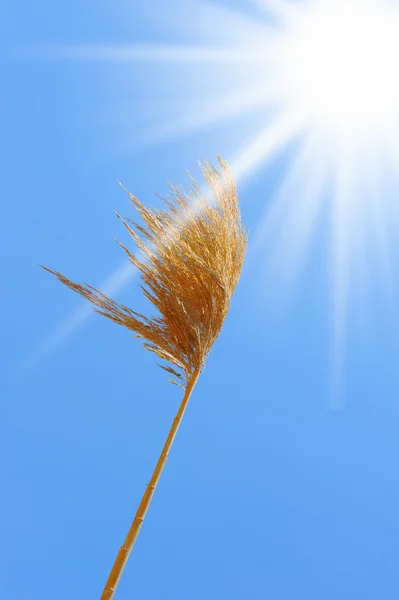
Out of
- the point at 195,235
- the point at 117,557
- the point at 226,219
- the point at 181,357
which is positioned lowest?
the point at 117,557

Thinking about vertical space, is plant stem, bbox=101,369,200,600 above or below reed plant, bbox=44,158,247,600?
below

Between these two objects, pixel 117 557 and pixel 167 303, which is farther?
pixel 167 303

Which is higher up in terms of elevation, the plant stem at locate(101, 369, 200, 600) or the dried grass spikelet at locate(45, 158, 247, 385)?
the dried grass spikelet at locate(45, 158, 247, 385)

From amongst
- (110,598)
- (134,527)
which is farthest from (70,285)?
(110,598)

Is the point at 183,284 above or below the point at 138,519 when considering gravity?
above

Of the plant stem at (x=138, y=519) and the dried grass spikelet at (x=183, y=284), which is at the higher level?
the dried grass spikelet at (x=183, y=284)

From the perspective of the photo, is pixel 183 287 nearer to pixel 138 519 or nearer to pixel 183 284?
pixel 183 284

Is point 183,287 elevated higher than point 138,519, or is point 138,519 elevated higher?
point 183,287

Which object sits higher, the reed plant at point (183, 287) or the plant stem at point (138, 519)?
the reed plant at point (183, 287)

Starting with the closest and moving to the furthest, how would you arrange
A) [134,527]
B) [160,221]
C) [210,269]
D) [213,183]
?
[134,527] < [210,269] < [160,221] < [213,183]

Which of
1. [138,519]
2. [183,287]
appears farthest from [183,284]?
[138,519]

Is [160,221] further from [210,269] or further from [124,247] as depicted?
[210,269]
